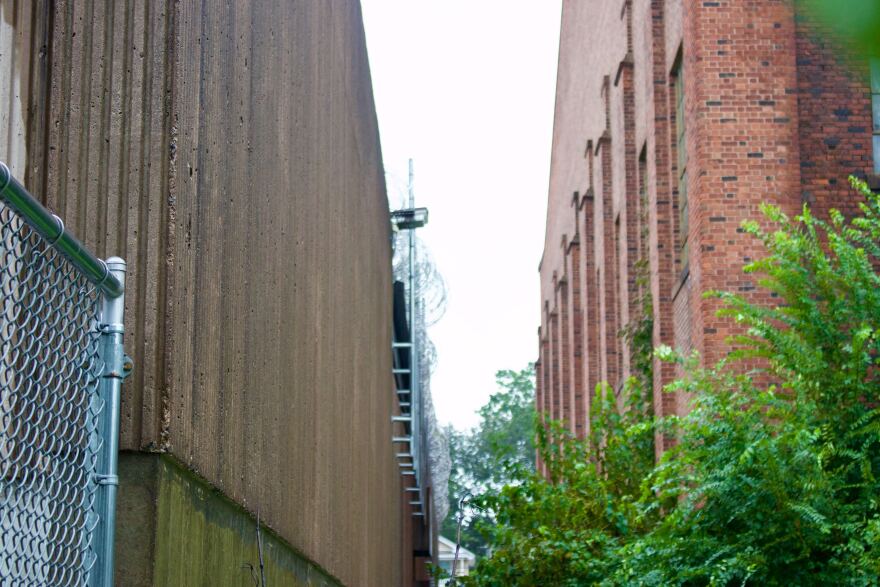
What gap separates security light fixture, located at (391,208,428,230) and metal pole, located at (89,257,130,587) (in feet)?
51.6

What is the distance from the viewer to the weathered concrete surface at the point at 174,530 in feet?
13.8

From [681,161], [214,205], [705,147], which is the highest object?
[681,161]

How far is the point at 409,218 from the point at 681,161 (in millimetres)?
3912

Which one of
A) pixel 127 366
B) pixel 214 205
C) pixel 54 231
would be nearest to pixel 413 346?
pixel 214 205

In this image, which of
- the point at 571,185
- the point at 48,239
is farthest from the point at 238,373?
the point at 571,185

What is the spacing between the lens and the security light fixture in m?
19.7

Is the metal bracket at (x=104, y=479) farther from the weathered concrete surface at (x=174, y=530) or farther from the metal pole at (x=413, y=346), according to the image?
the metal pole at (x=413, y=346)

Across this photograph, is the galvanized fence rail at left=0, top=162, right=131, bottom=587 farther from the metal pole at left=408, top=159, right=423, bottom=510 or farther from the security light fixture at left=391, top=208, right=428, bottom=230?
the security light fixture at left=391, top=208, right=428, bottom=230

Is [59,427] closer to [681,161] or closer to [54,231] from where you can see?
[54,231]

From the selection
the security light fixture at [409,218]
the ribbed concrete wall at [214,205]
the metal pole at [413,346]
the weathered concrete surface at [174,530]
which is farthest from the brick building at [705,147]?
the weathered concrete surface at [174,530]

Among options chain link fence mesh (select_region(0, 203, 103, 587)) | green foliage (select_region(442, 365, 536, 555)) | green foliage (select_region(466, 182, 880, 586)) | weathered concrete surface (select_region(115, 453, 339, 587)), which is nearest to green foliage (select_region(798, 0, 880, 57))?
chain link fence mesh (select_region(0, 203, 103, 587))

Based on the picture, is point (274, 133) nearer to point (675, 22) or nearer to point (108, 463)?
point (108, 463)

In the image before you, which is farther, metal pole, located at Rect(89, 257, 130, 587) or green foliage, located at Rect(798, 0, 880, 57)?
metal pole, located at Rect(89, 257, 130, 587)

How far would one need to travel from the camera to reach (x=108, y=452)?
3852mm
